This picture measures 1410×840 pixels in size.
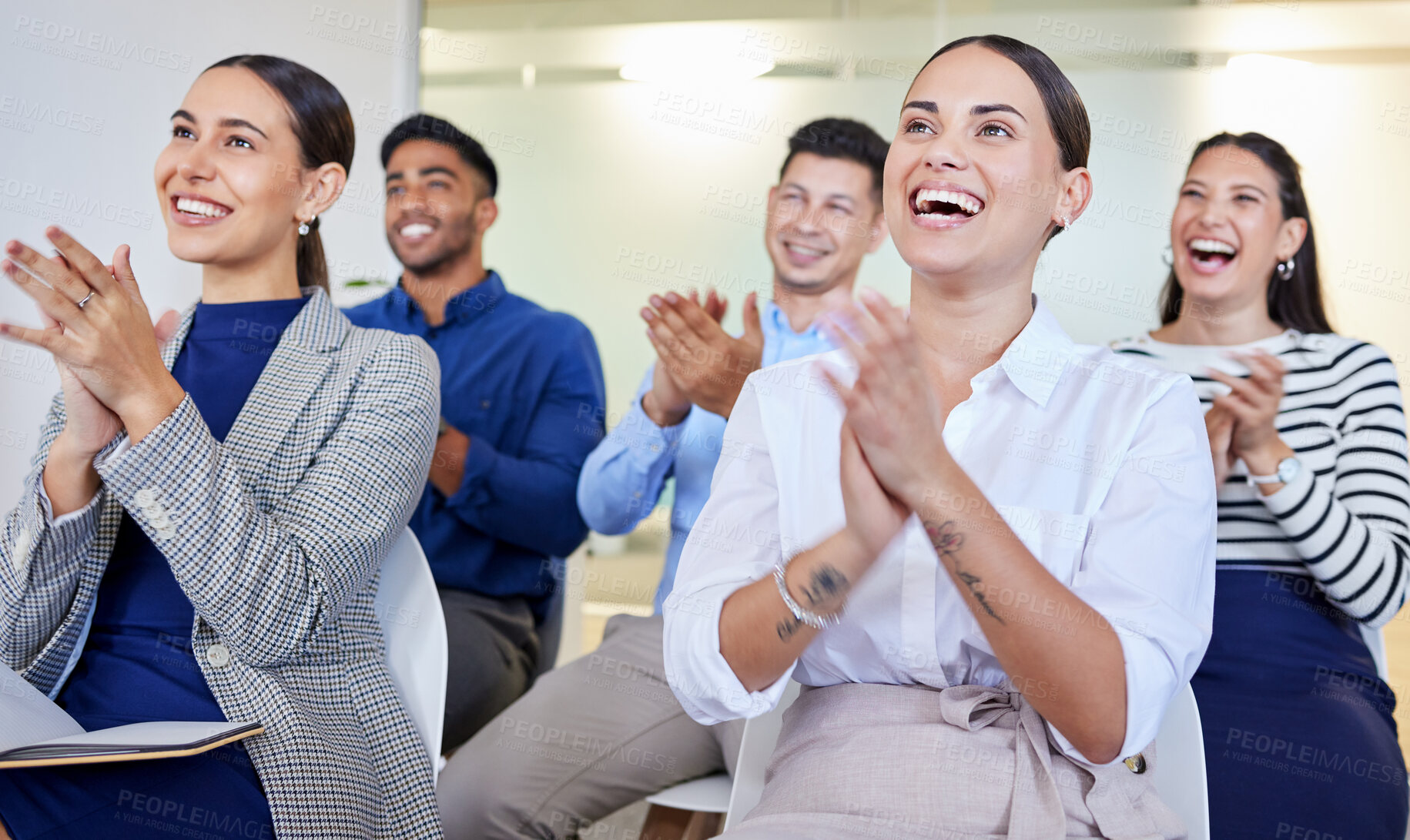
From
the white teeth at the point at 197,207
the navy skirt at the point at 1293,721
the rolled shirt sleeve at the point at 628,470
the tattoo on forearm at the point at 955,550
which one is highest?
the white teeth at the point at 197,207

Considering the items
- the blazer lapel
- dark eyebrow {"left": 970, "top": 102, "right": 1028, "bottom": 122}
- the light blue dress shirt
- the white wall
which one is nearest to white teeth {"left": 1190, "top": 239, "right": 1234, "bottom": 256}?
the light blue dress shirt

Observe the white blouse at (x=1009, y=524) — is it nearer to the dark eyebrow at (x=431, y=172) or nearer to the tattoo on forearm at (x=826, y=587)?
the tattoo on forearm at (x=826, y=587)

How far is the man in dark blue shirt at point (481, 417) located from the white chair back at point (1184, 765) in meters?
1.27

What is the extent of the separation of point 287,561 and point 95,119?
1763mm

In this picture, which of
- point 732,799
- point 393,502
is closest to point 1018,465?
point 732,799

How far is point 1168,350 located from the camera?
2.10 m

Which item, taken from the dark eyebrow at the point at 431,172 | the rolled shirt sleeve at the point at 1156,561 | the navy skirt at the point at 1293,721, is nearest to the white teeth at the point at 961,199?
the rolled shirt sleeve at the point at 1156,561

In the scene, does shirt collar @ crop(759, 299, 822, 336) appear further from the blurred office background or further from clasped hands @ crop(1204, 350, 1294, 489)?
the blurred office background

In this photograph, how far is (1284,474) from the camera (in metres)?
1.72

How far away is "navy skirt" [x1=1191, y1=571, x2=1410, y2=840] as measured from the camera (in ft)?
4.98

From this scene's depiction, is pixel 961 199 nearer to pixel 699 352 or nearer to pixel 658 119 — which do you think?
pixel 699 352

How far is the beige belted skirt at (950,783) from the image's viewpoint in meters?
1.05

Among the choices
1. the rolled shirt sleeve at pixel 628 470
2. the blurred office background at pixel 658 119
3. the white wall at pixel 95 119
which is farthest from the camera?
the blurred office background at pixel 658 119

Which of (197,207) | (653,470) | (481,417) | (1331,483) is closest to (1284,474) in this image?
(1331,483)
